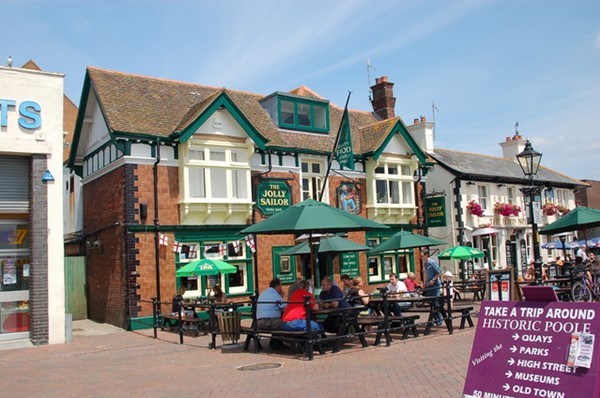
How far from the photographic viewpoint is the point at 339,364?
10055mm

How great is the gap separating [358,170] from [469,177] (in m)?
8.92

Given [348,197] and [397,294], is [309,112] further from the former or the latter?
[397,294]

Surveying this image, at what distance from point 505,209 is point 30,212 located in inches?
956

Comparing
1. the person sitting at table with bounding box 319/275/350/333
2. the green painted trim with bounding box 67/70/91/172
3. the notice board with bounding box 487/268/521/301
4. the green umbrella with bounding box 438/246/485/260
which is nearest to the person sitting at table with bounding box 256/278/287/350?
the person sitting at table with bounding box 319/275/350/333

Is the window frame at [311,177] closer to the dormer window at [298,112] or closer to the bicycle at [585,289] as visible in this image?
the dormer window at [298,112]

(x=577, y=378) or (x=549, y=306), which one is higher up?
(x=549, y=306)

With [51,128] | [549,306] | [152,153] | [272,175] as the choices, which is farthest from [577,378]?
[272,175]

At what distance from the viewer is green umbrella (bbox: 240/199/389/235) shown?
11.6 m

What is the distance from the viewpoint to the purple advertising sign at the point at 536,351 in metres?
4.53

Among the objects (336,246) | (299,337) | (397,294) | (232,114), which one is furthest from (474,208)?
(299,337)

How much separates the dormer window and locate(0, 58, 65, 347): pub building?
986 cm

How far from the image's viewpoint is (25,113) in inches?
578

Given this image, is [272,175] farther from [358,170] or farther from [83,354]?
[83,354]

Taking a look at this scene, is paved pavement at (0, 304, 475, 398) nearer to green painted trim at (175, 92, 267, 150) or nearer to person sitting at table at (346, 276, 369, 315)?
person sitting at table at (346, 276, 369, 315)
